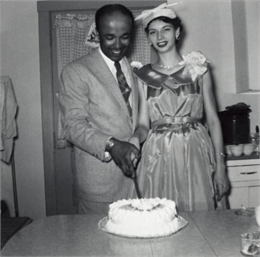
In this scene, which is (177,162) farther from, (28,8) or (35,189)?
(28,8)

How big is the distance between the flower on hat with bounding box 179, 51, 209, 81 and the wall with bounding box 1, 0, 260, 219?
171 cm

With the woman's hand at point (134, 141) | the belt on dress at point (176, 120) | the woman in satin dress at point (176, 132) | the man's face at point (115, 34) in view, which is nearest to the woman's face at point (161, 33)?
the woman in satin dress at point (176, 132)

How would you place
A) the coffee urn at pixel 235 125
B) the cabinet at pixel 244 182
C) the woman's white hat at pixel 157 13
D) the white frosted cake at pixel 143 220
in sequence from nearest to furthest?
Answer: the white frosted cake at pixel 143 220 < the woman's white hat at pixel 157 13 < the cabinet at pixel 244 182 < the coffee urn at pixel 235 125

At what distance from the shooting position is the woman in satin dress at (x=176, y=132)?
1.97m

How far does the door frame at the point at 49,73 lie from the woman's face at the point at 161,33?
1789 mm

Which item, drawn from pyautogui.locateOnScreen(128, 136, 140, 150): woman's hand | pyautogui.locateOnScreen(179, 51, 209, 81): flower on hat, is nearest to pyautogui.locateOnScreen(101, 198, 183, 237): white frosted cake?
pyautogui.locateOnScreen(128, 136, 140, 150): woman's hand

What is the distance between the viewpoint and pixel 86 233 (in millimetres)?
1320

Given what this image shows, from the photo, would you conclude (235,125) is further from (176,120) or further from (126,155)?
(126,155)

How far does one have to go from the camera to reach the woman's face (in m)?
2.04

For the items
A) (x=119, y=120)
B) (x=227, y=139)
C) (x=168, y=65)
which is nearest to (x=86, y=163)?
(x=119, y=120)

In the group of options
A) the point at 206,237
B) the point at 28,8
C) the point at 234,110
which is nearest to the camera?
the point at 206,237

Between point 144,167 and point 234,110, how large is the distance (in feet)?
5.10

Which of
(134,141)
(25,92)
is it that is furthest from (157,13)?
(25,92)

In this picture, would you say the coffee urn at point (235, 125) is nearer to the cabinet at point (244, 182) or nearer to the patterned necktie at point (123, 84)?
the cabinet at point (244, 182)
